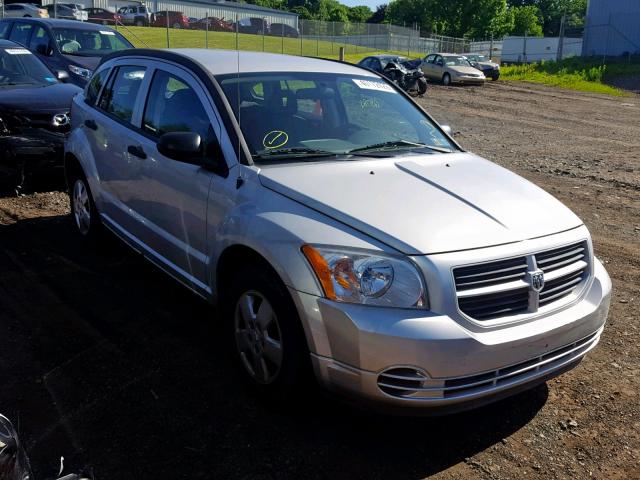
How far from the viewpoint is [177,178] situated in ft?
14.1

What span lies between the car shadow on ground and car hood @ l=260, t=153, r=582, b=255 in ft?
3.05

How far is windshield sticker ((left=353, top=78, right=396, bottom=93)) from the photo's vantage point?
488 cm

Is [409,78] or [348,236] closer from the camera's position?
[348,236]

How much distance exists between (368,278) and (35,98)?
22.2 ft

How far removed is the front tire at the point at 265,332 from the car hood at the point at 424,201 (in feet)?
1.60

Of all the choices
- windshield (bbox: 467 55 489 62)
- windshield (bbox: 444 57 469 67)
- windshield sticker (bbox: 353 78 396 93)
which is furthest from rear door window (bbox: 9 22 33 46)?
windshield (bbox: 467 55 489 62)

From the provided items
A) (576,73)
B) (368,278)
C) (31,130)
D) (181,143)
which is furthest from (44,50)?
(576,73)

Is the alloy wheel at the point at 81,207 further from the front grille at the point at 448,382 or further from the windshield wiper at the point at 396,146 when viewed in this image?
the front grille at the point at 448,382

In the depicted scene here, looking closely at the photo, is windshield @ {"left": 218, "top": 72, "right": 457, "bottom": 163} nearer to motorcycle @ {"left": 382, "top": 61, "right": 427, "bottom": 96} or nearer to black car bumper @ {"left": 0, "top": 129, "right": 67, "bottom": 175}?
black car bumper @ {"left": 0, "top": 129, "right": 67, "bottom": 175}

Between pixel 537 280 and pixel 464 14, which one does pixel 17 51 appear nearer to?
pixel 537 280

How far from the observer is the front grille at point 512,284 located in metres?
3.02

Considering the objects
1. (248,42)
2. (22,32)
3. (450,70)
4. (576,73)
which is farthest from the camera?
(248,42)

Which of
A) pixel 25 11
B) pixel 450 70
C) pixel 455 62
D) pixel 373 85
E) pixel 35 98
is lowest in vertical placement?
pixel 450 70

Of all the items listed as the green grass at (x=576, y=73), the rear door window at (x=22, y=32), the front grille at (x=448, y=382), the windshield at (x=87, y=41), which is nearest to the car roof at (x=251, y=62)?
the front grille at (x=448, y=382)
